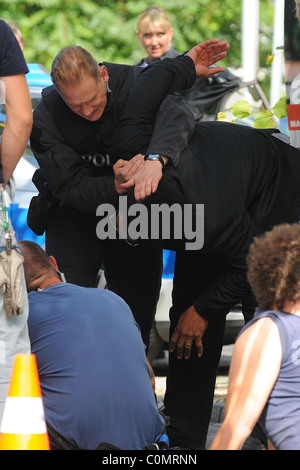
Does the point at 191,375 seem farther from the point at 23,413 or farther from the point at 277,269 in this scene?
the point at 277,269

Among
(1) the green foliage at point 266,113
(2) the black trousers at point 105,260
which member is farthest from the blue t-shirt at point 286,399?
(1) the green foliage at point 266,113

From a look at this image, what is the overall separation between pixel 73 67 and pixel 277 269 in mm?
1519

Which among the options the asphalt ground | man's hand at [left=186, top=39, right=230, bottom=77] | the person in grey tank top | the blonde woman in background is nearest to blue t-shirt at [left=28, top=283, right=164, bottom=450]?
the person in grey tank top

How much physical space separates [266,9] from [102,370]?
15799mm

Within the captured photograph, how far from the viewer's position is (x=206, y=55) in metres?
4.58

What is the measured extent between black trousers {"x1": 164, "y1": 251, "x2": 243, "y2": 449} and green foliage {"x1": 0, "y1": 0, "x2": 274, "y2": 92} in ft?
39.0

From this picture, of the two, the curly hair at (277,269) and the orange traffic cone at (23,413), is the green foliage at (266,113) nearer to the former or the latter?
the curly hair at (277,269)

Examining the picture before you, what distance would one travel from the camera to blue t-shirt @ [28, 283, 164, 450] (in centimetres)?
350

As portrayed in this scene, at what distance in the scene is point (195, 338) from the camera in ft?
14.6

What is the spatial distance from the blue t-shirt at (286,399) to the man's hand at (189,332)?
1364 millimetres

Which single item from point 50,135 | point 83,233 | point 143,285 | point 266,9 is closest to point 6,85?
point 50,135

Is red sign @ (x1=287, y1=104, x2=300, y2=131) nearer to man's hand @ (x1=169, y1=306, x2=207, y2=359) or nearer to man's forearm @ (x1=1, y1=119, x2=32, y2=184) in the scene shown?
man's hand @ (x1=169, y1=306, x2=207, y2=359)

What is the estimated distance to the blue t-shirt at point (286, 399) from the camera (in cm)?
294

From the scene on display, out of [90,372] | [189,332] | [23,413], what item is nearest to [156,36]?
[189,332]
